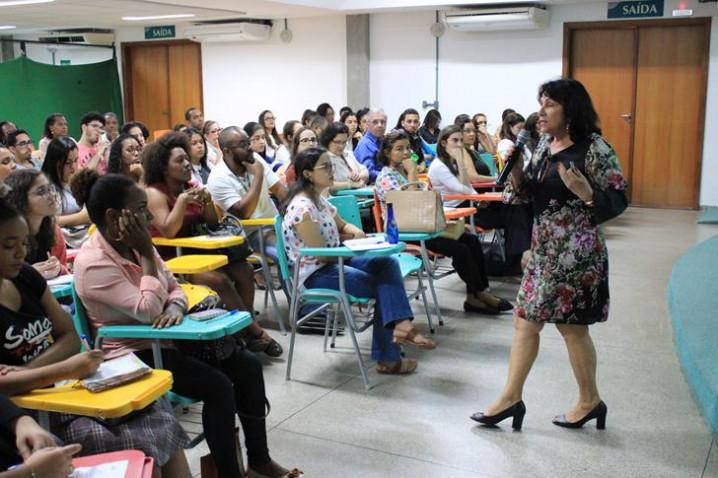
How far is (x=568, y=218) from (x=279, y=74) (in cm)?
959

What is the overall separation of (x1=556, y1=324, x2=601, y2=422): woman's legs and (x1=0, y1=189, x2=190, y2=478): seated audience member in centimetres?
159

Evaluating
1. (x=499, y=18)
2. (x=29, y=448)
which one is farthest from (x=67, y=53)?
(x=29, y=448)

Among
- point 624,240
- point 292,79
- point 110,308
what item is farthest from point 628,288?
point 292,79

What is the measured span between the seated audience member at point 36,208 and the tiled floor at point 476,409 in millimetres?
909

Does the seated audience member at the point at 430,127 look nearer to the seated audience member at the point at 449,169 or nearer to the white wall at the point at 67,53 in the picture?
the seated audience member at the point at 449,169

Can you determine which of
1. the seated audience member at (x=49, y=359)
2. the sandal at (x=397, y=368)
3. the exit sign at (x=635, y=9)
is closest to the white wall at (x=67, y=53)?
the exit sign at (x=635, y=9)

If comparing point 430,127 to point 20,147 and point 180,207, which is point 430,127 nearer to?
point 20,147

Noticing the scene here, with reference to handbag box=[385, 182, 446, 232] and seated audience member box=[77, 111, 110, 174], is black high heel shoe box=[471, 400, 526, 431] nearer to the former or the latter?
handbag box=[385, 182, 446, 232]

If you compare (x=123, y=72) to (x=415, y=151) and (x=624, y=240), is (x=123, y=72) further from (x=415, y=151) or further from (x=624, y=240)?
(x=624, y=240)

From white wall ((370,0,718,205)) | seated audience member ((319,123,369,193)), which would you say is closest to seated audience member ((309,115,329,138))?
seated audience member ((319,123,369,193))

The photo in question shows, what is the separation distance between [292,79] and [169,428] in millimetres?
10261

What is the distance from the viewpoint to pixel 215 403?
7.77ft

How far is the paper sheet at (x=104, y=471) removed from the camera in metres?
1.64

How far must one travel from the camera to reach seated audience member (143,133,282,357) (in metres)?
3.83
